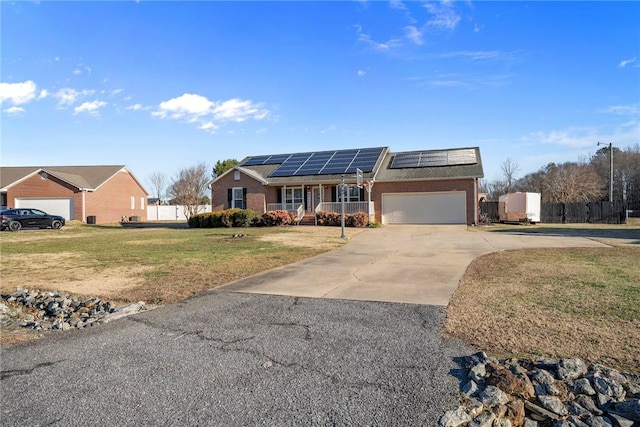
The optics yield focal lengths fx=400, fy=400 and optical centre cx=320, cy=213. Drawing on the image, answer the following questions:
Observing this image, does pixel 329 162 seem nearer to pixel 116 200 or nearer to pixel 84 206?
pixel 84 206

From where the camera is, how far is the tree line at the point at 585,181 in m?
41.4

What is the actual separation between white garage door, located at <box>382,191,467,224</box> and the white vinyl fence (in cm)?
2804

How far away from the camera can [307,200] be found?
29812 mm

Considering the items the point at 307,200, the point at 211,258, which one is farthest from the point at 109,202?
the point at 211,258

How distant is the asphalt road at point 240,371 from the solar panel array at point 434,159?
23.9 meters

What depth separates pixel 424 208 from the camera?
27.0 metres

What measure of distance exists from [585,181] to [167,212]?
156ft

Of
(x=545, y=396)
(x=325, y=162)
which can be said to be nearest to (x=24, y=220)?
(x=325, y=162)

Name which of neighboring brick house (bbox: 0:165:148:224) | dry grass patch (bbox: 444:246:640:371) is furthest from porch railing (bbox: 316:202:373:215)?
neighboring brick house (bbox: 0:165:148:224)

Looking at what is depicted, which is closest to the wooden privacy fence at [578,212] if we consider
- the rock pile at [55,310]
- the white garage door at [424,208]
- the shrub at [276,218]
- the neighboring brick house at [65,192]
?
the white garage door at [424,208]

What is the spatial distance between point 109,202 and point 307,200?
2129 centimetres

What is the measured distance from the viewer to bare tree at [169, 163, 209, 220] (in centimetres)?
4209

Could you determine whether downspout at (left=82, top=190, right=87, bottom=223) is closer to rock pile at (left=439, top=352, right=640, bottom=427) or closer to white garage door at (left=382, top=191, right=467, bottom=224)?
white garage door at (left=382, top=191, right=467, bottom=224)

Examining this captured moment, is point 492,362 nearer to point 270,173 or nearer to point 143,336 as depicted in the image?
point 143,336
